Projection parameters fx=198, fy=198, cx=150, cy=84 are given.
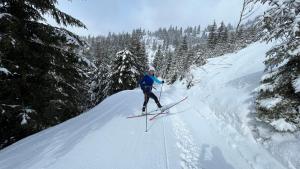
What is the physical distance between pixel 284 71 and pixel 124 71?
26962mm

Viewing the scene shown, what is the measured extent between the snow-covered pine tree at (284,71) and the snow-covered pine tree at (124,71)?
2603 centimetres

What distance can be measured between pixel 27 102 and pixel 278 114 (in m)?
9.60

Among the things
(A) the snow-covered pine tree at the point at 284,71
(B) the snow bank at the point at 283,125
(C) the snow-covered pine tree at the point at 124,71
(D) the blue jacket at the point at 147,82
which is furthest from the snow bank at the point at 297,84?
(C) the snow-covered pine tree at the point at 124,71

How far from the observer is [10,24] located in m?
6.77

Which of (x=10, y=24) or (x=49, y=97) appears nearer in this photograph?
(x=10, y=24)

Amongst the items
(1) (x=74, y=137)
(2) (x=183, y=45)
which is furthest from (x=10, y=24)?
(2) (x=183, y=45)

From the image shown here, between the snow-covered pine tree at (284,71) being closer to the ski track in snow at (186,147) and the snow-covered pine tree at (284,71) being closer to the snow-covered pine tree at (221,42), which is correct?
the ski track in snow at (186,147)

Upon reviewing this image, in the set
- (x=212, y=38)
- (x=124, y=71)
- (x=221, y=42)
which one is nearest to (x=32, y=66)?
(x=124, y=71)

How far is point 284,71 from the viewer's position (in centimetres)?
618

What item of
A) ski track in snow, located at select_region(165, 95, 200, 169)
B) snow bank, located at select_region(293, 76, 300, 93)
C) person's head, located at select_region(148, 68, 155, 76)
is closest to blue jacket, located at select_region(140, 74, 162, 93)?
person's head, located at select_region(148, 68, 155, 76)

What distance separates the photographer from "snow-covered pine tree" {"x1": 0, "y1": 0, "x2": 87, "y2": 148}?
786 cm

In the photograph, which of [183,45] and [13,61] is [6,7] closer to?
[13,61]

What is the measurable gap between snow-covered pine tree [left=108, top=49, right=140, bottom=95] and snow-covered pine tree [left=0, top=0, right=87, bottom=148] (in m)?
21.6

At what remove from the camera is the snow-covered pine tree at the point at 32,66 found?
786 cm
